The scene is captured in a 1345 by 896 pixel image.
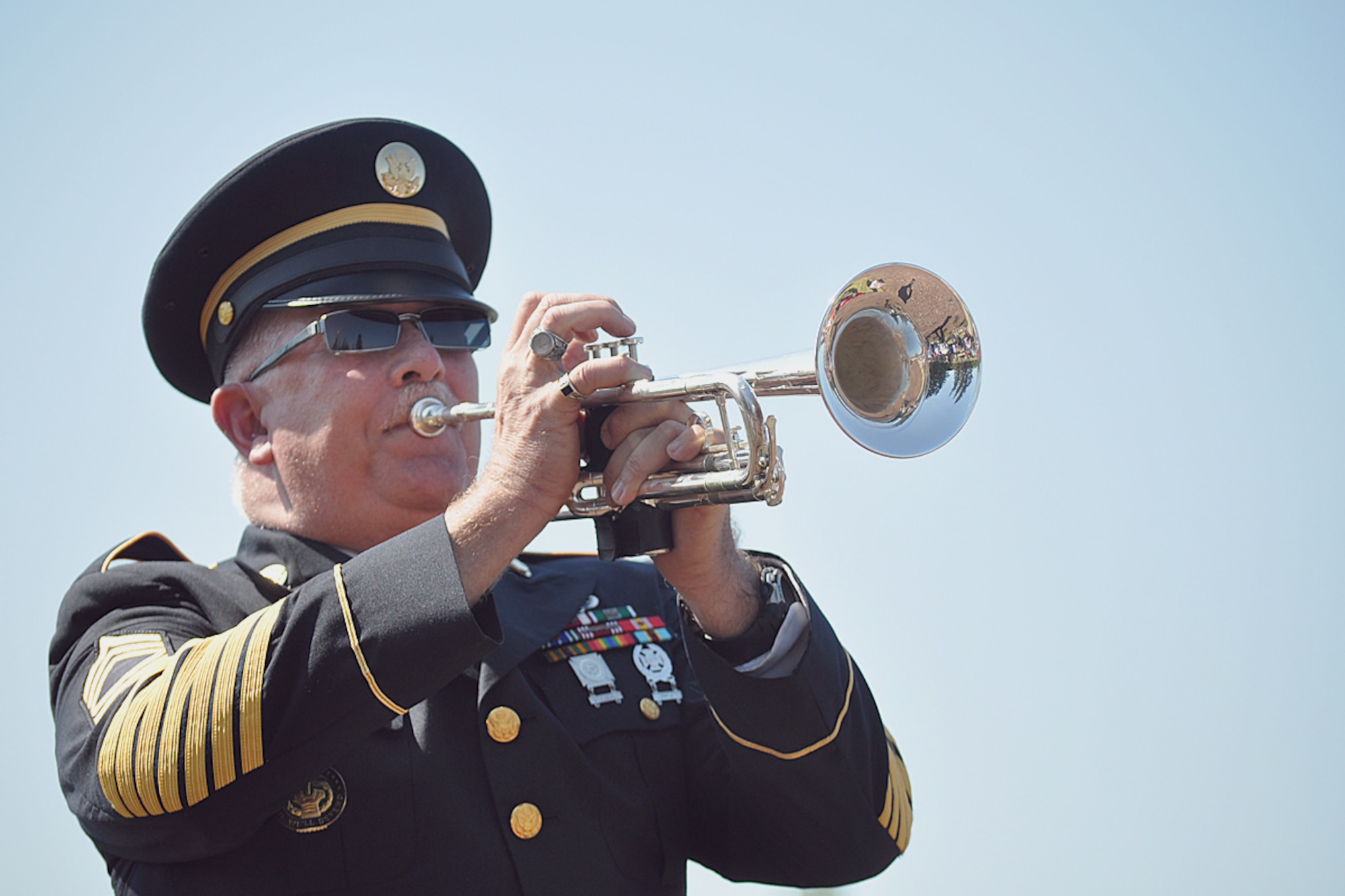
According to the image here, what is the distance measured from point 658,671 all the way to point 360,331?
1403mm

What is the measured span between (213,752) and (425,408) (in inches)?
56.9

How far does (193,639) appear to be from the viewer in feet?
9.81

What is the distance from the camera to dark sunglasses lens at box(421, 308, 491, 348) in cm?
402

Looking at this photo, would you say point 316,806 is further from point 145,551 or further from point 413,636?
point 145,551

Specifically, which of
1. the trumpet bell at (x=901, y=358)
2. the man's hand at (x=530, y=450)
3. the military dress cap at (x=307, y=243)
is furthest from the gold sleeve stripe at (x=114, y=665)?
the trumpet bell at (x=901, y=358)

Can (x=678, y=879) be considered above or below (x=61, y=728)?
below

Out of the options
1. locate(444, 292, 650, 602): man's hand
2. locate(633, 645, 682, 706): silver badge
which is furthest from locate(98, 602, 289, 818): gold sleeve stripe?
locate(633, 645, 682, 706): silver badge

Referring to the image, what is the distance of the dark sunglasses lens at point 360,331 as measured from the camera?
12.6 ft

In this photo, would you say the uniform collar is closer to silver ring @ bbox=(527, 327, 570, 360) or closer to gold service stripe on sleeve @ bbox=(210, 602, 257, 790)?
gold service stripe on sleeve @ bbox=(210, 602, 257, 790)

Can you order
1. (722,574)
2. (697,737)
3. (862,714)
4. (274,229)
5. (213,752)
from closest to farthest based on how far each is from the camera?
(213,752) → (722,574) → (862,714) → (697,737) → (274,229)

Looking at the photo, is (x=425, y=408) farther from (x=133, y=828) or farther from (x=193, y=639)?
(x=133, y=828)

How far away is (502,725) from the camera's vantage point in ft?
10.6

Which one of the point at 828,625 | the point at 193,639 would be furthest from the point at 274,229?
the point at 828,625

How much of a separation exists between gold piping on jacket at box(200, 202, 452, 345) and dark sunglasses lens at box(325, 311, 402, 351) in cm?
36
